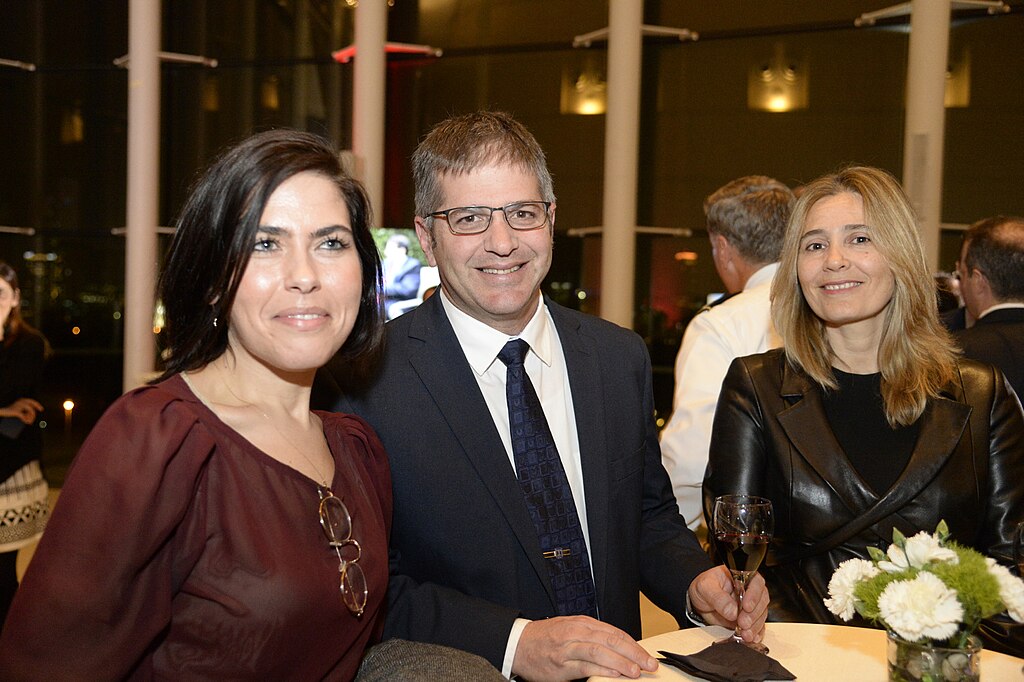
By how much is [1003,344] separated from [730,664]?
259 cm

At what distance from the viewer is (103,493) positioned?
1.36 meters

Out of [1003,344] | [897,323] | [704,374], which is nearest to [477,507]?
[897,323]

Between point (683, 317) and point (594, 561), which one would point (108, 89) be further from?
point (594, 561)

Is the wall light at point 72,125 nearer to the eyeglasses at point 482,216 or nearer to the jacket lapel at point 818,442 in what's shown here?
the eyeglasses at point 482,216

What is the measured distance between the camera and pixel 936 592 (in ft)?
4.69

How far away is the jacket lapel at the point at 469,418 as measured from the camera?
81.7 inches

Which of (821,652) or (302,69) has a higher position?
(302,69)

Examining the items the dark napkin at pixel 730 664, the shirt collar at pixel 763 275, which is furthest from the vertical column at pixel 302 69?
the dark napkin at pixel 730 664

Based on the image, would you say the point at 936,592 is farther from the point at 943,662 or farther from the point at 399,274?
the point at 399,274

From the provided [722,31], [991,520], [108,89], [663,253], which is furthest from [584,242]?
[991,520]

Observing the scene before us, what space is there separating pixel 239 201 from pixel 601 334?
1.12 meters

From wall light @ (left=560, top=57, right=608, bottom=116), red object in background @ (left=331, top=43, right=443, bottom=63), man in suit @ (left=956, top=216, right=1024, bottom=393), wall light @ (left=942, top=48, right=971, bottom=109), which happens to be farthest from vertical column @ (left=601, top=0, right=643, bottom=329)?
man in suit @ (left=956, top=216, right=1024, bottom=393)

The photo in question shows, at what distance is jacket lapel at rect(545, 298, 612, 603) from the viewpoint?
85.3 inches

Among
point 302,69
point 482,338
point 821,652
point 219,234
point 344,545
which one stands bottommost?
point 821,652
